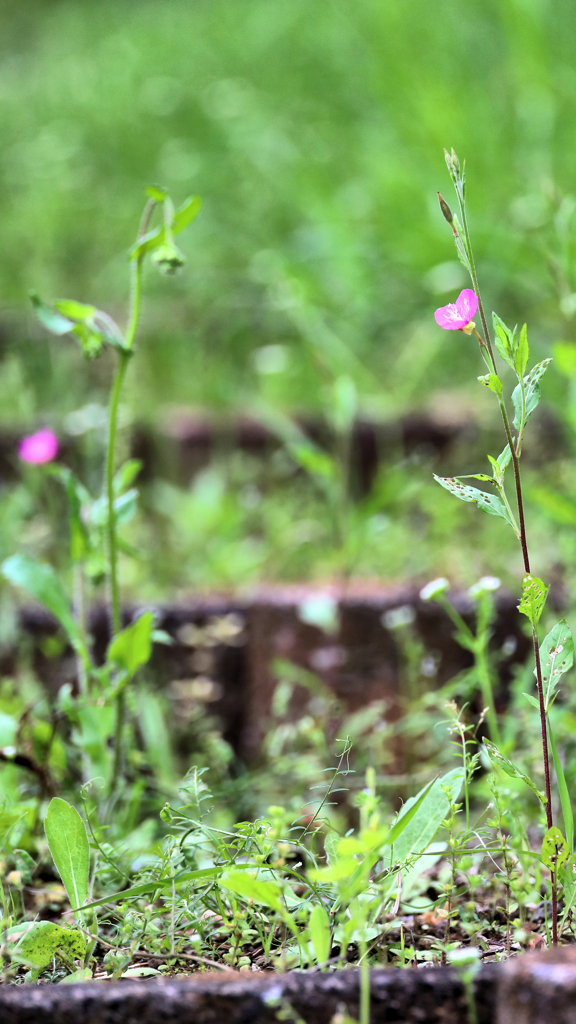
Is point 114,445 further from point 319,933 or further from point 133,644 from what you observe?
→ point 319,933

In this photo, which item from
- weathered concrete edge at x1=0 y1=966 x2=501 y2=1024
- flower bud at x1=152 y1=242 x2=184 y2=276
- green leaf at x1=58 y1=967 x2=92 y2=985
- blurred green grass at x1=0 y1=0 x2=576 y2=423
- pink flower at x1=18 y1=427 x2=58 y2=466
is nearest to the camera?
weathered concrete edge at x1=0 y1=966 x2=501 y2=1024

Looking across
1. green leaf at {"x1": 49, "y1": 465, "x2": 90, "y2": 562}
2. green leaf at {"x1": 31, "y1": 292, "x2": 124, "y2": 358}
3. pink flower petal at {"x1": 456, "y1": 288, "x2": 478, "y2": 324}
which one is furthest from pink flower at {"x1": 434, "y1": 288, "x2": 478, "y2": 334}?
green leaf at {"x1": 49, "y1": 465, "x2": 90, "y2": 562}

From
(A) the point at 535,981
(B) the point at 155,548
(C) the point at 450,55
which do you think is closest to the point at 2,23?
(C) the point at 450,55

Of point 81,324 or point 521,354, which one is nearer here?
point 521,354

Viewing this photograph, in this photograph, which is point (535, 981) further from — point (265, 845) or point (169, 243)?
point (169, 243)

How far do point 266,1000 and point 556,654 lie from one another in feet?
1.12

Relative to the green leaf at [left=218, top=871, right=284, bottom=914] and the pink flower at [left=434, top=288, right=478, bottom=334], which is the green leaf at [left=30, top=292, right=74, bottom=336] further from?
the green leaf at [left=218, top=871, right=284, bottom=914]

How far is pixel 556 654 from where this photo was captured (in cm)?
71

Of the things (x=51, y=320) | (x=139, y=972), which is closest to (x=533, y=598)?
(x=139, y=972)

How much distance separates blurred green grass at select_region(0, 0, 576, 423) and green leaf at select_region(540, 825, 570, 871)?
3.37ft

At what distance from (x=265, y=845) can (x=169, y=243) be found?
1.85ft

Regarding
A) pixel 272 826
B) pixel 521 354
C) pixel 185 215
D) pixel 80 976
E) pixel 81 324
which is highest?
pixel 185 215

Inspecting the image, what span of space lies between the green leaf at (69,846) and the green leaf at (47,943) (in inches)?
1.8

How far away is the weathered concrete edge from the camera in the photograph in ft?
1.95
